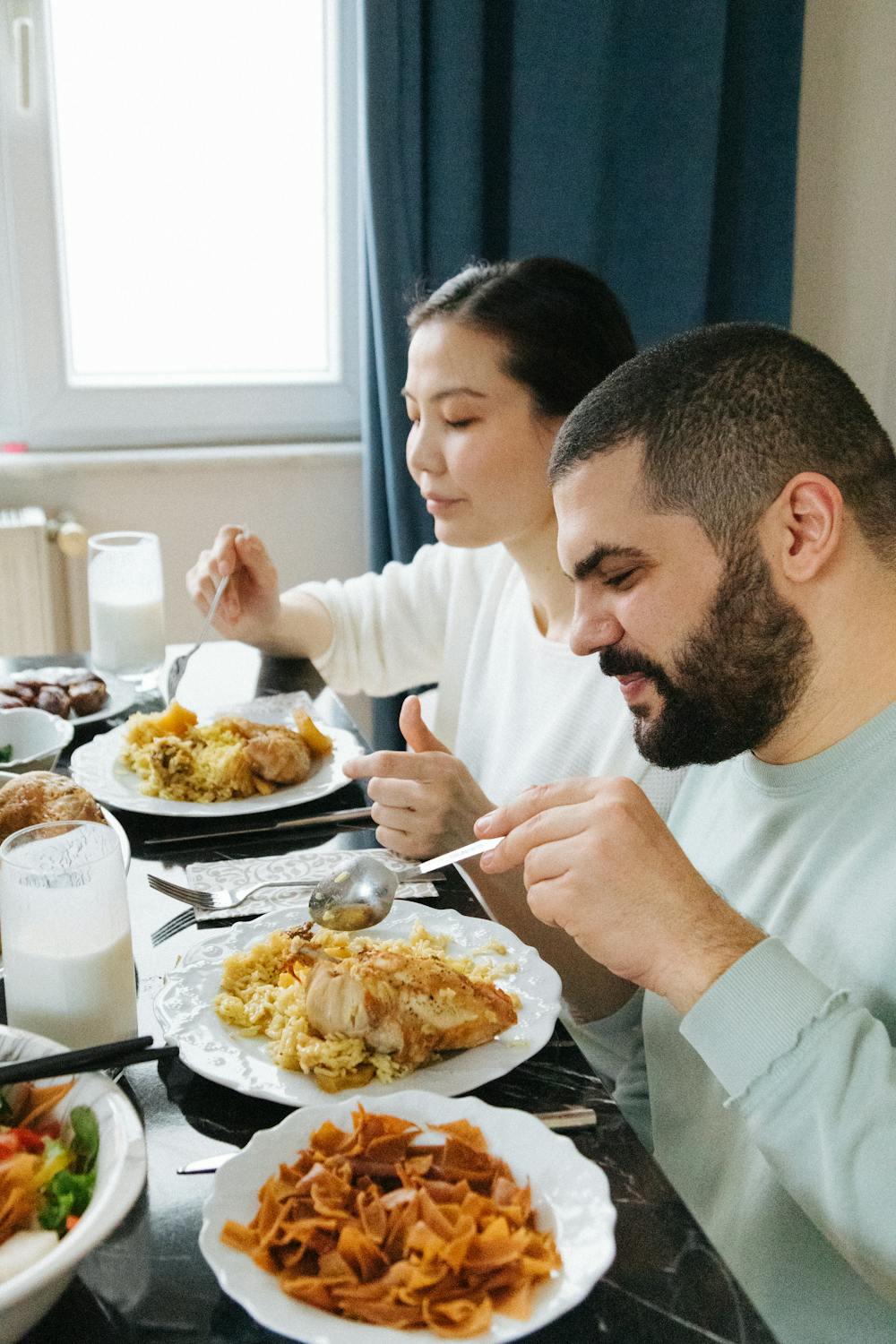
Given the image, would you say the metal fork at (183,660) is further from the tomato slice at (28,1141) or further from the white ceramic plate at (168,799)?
the tomato slice at (28,1141)

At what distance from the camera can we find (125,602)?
6.16 feet

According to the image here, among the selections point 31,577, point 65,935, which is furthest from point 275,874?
point 31,577

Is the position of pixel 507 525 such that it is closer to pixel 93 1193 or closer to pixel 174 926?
pixel 174 926

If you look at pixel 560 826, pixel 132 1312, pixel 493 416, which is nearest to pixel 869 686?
pixel 560 826

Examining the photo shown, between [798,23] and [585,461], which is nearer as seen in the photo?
[585,461]

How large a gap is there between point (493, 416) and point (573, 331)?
15 cm

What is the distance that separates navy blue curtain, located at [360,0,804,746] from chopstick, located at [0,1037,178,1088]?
83.7 inches

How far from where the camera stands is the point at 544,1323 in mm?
658

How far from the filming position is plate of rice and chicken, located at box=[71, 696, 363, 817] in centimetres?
145

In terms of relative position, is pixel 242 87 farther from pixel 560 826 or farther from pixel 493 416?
pixel 560 826

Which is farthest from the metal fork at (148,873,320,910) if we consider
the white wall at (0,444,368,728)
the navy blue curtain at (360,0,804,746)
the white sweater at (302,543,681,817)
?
the white wall at (0,444,368,728)

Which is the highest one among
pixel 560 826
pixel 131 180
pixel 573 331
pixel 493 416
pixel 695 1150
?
pixel 131 180

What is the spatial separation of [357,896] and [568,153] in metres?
2.16

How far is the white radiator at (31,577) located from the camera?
2.84 m
